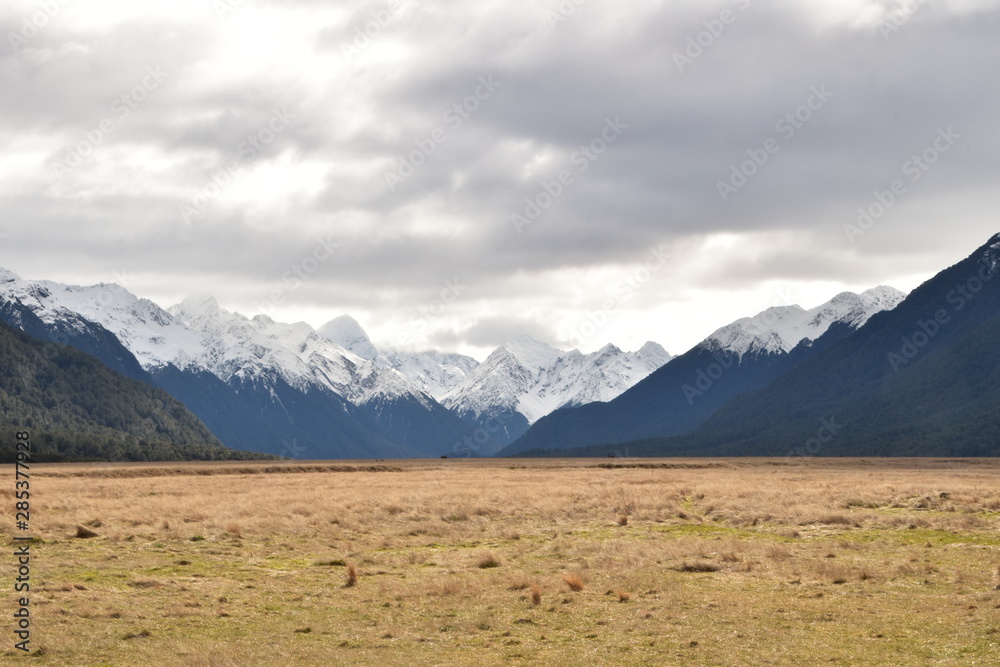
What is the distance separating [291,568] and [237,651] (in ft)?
41.9

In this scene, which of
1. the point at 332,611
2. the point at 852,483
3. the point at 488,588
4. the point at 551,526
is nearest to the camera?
the point at 332,611

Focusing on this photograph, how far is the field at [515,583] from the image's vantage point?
2198 centimetres

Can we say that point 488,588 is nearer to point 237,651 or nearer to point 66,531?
point 237,651

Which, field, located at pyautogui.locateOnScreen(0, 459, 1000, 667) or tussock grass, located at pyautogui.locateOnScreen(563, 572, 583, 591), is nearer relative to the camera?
field, located at pyautogui.locateOnScreen(0, 459, 1000, 667)

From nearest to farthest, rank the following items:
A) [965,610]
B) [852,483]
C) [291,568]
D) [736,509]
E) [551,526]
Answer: [965,610] < [291,568] < [551,526] < [736,509] < [852,483]

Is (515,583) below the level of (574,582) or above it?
below

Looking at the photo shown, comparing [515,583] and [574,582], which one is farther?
[515,583]

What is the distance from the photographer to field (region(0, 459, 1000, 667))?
22.0 m

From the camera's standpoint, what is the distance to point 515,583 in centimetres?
3039

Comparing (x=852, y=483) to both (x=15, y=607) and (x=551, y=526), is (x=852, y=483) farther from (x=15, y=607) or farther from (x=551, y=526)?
(x=15, y=607)

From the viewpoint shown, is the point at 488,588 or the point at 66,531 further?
the point at 66,531

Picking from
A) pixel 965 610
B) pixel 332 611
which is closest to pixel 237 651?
pixel 332 611

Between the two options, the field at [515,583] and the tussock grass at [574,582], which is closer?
the field at [515,583]

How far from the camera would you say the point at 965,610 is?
992 inches
